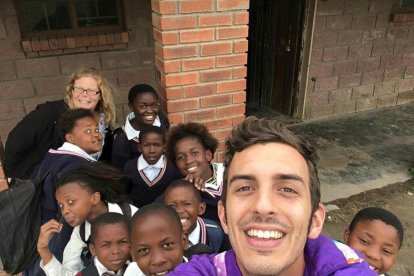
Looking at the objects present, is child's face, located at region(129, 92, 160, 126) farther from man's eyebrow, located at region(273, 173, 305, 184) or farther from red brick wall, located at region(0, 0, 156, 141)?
red brick wall, located at region(0, 0, 156, 141)

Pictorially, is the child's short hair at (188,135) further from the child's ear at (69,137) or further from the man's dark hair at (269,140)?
the man's dark hair at (269,140)

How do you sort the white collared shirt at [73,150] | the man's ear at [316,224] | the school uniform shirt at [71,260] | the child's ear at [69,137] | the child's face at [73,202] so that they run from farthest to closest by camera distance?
1. the child's ear at [69,137]
2. the white collared shirt at [73,150]
3. the child's face at [73,202]
4. the school uniform shirt at [71,260]
5. the man's ear at [316,224]

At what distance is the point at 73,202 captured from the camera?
2.14 m

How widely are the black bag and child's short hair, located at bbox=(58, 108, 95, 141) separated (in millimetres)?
355

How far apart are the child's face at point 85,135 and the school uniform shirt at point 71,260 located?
58 cm

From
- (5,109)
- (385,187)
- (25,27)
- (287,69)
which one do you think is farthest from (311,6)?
(5,109)

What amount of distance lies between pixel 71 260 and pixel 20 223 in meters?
0.46

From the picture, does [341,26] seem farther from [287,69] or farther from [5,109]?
[5,109]

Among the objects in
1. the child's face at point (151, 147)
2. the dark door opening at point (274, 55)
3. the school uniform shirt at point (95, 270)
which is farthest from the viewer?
the dark door opening at point (274, 55)

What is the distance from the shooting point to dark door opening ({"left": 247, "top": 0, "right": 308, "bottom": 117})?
577 centimetres

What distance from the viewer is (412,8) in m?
6.16

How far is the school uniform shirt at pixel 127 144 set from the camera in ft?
9.37

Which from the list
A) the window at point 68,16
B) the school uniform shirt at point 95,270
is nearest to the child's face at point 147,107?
the school uniform shirt at point 95,270

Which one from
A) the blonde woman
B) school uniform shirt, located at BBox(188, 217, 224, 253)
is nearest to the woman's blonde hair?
the blonde woman
